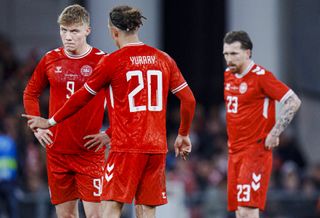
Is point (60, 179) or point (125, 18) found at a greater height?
point (125, 18)

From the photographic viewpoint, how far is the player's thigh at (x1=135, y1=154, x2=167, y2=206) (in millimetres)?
10906

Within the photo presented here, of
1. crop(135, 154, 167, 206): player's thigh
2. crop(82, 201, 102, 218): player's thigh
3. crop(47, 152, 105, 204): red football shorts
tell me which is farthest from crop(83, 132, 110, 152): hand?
crop(135, 154, 167, 206): player's thigh

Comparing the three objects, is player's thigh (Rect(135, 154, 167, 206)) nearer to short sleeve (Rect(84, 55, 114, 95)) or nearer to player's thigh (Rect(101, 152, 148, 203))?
player's thigh (Rect(101, 152, 148, 203))

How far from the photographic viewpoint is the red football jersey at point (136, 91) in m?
10.8

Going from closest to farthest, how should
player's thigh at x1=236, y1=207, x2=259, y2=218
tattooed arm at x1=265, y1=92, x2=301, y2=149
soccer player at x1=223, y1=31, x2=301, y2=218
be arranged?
tattooed arm at x1=265, y1=92, x2=301, y2=149 → soccer player at x1=223, y1=31, x2=301, y2=218 → player's thigh at x1=236, y1=207, x2=259, y2=218

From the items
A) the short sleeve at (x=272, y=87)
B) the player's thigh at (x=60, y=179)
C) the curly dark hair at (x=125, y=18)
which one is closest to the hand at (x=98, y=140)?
the player's thigh at (x=60, y=179)

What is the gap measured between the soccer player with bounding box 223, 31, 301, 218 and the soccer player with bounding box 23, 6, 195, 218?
1892 mm

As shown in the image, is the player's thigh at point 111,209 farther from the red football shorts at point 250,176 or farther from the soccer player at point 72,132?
the red football shorts at point 250,176

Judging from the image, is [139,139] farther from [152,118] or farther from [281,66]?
[281,66]

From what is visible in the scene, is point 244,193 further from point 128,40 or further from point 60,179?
point 128,40

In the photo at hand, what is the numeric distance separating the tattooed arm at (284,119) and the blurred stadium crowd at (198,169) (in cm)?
534

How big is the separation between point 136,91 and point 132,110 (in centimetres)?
17

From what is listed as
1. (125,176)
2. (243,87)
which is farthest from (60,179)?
(243,87)

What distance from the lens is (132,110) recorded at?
10781mm
